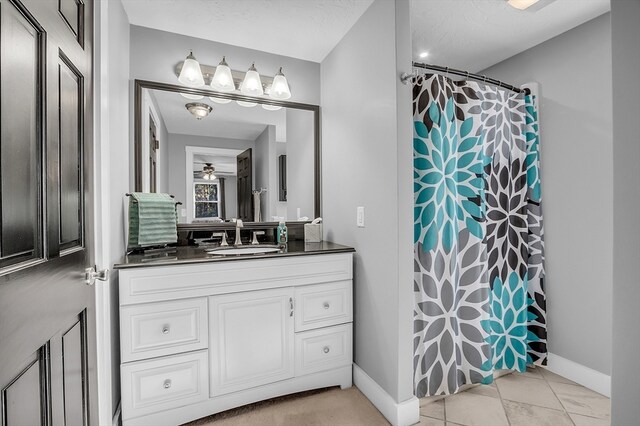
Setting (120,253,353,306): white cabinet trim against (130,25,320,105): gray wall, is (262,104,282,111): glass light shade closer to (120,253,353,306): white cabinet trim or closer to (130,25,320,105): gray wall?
(130,25,320,105): gray wall

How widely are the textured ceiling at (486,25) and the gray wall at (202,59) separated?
863mm

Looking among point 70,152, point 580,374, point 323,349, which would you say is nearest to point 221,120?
point 70,152

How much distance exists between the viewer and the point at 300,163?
2.40m

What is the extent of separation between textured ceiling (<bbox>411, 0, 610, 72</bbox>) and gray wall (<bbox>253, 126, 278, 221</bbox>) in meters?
1.28

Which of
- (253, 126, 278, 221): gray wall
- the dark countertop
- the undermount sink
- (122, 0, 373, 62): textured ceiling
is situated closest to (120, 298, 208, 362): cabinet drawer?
the dark countertop

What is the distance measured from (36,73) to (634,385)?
1.43 metres

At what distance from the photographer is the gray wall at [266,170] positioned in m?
2.29

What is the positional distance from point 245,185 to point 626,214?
2067mm

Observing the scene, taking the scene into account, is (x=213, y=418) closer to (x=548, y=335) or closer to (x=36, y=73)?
(x=36, y=73)

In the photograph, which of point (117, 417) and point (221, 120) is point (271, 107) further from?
point (117, 417)

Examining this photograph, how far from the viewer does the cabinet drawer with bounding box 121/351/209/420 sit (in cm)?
142

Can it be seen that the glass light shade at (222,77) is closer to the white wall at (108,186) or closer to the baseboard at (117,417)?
the white wall at (108,186)

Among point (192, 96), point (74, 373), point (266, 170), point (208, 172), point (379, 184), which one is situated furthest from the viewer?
point (266, 170)

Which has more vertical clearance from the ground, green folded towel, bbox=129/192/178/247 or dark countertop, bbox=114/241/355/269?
green folded towel, bbox=129/192/178/247
